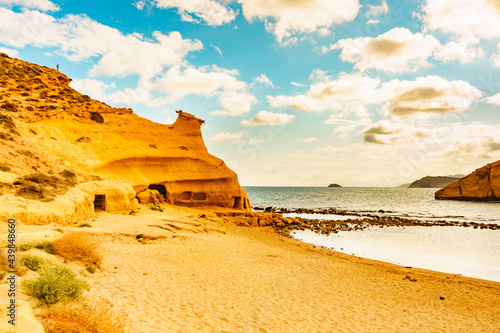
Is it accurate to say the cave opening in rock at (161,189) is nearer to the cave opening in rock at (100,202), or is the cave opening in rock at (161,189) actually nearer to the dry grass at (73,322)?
the cave opening in rock at (100,202)

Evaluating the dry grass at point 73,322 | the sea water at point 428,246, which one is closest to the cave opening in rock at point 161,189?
the sea water at point 428,246

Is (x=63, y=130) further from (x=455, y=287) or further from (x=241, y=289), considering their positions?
(x=455, y=287)

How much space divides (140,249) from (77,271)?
19.0ft

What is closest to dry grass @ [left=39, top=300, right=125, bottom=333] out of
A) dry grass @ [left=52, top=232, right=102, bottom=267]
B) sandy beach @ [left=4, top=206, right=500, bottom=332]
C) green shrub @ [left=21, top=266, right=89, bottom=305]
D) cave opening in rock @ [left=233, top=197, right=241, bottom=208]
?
green shrub @ [left=21, top=266, right=89, bottom=305]

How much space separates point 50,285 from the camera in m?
6.18

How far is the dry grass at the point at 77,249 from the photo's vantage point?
9.50 metres

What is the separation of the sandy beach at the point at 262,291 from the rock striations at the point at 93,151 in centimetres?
420

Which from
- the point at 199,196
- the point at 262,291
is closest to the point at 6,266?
the point at 262,291

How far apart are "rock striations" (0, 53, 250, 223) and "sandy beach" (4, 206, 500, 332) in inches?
165

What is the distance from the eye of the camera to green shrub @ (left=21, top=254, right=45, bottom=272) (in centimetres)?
756

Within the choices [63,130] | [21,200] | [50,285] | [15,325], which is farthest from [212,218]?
[15,325]

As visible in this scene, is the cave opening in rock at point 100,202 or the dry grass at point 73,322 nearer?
the dry grass at point 73,322

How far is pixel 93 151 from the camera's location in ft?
92.4

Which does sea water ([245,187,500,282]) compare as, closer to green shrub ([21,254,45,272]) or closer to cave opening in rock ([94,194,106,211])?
cave opening in rock ([94,194,106,211])
